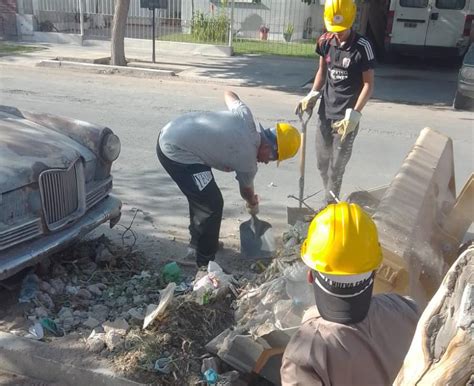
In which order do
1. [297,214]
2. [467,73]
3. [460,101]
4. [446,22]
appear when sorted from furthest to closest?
[446,22]
[460,101]
[467,73]
[297,214]

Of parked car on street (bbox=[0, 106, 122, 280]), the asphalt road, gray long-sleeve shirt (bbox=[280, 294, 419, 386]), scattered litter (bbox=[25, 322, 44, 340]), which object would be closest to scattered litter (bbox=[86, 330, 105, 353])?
scattered litter (bbox=[25, 322, 44, 340])

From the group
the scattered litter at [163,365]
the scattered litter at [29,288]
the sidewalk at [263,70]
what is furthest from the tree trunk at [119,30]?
the scattered litter at [163,365]

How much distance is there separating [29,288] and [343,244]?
257 centimetres

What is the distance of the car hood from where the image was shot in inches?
139

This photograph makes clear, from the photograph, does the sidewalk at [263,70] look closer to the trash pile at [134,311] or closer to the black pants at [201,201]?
the black pants at [201,201]

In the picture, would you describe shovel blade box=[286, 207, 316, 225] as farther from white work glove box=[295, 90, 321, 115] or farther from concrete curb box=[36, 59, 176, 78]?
concrete curb box=[36, 59, 176, 78]

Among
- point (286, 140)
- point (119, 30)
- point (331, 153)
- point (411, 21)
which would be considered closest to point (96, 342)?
point (286, 140)

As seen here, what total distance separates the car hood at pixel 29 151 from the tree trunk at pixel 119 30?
9.76 metres

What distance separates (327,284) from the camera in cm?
191

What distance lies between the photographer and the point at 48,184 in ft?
12.3

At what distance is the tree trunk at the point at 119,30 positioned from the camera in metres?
13.5

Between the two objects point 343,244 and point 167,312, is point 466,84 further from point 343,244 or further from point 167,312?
point 343,244

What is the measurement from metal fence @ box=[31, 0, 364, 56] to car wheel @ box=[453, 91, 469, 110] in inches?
277

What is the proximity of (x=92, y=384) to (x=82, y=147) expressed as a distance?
1.79 meters
